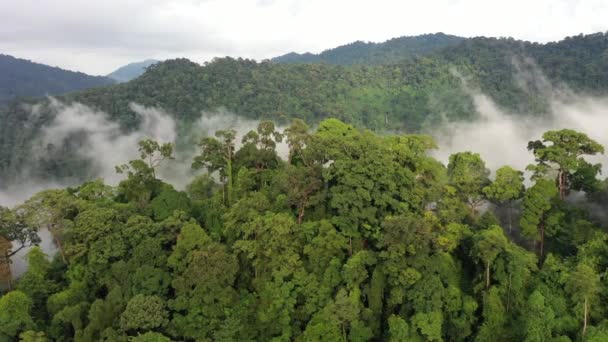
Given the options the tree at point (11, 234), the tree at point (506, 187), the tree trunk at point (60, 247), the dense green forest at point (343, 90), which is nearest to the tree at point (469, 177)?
the tree at point (506, 187)

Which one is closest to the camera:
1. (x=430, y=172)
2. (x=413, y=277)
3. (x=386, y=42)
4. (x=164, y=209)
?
(x=413, y=277)

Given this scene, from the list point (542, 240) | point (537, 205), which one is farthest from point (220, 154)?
point (542, 240)

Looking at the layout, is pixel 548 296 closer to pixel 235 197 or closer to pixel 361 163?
pixel 361 163

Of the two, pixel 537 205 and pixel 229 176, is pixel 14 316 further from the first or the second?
pixel 537 205

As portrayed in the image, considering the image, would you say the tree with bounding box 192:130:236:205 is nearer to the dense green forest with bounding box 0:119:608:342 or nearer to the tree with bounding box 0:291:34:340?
the dense green forest with bounding box 0:119:608:342

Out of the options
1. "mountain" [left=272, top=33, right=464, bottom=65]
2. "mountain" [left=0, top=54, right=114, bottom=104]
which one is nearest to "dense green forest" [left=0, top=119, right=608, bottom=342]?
"mountain" [left=272, top=33, right=464, bottom=65]

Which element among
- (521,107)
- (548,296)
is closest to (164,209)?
(548,296)

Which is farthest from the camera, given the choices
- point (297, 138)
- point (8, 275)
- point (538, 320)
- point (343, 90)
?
point (343, 90)
